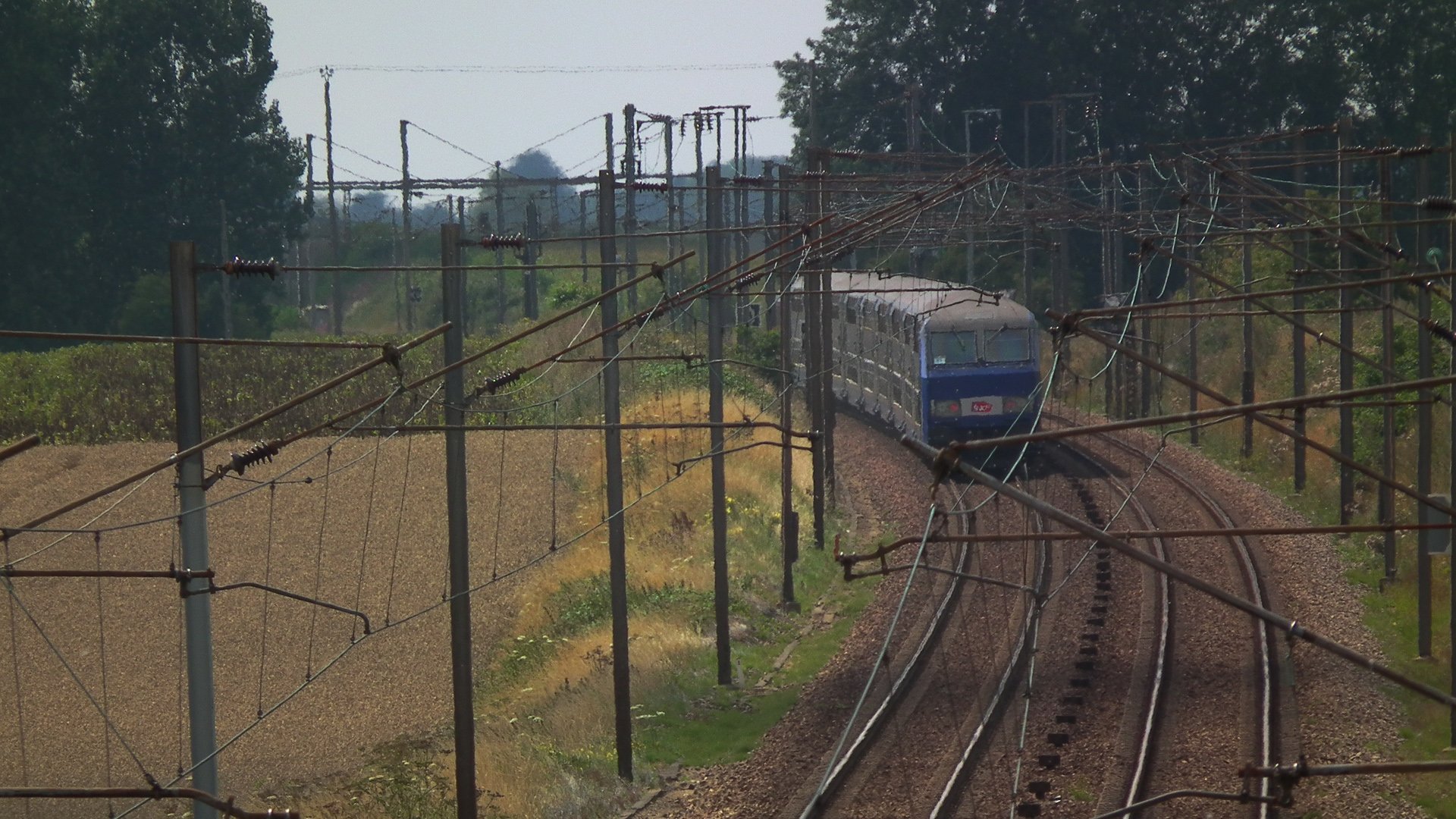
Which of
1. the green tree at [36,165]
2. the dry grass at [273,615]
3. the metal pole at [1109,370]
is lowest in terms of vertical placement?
the dry grass at [273,615]

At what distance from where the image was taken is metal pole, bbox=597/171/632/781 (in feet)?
41.9

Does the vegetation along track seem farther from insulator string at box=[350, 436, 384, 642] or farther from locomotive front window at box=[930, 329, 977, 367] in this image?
insulator string at box=[350, 436, 384, 642]

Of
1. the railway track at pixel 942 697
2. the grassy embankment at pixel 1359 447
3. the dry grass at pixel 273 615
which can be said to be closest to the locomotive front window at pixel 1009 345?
the grassy embankment at pixel 1359 447

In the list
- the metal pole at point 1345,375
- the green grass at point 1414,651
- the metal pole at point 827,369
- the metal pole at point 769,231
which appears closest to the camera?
the green grass at point 1414,651

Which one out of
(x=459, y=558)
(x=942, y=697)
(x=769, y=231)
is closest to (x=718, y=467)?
(x=942, y=697)

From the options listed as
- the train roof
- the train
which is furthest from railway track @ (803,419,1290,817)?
the train roof

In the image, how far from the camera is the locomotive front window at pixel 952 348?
25297 mm

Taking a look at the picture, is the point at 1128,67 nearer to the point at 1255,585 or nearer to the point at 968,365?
the point at 968,365

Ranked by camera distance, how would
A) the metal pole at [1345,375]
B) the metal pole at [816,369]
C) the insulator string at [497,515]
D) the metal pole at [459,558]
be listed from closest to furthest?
the metal pole at [459,558]
the metal pole at [1345,375]
the insulator string at [497,515]
the metal pole at [816,369]

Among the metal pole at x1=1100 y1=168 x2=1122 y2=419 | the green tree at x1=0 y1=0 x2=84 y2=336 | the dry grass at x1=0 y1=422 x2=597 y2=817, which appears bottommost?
the dry grass at x1=0 y1=422 x2=597 y2=817

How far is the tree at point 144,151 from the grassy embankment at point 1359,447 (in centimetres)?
3160

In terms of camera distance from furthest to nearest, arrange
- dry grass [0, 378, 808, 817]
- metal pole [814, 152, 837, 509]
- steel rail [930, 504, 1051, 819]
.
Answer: metal pole [814, 152, 837, 509] < dry grass [0, 378, 808, 817] < steel rail [930, 504, 1051, 819]

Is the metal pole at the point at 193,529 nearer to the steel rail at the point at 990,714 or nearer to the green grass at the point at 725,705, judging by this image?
the steel rail at the point at 990,714

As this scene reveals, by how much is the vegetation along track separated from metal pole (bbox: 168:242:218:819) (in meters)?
5.55
